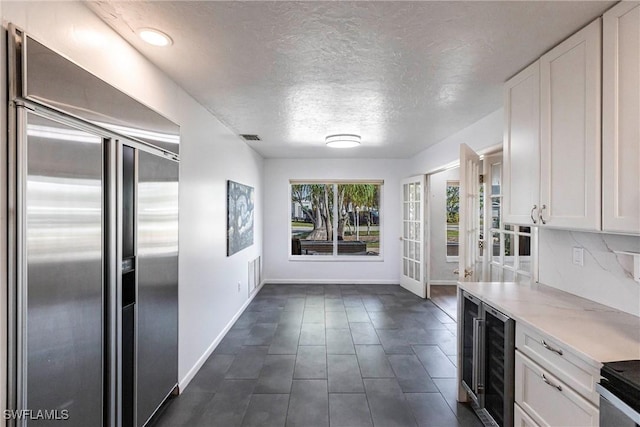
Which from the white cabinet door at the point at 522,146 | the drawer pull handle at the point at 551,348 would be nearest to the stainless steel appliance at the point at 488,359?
the drawer pull handle at the point at 551,348

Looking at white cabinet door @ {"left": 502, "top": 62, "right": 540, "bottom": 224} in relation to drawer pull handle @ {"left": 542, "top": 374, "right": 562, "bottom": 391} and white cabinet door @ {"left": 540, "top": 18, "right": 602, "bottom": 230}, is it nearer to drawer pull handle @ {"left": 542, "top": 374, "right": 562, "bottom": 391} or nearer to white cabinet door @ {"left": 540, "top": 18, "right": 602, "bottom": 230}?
white cabinet door @ {"left": 540, "top": 18, "right": 602, "bottom": 230}

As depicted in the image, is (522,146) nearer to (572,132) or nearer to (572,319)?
(572,132)

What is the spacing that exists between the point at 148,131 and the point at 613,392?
8.49 ft

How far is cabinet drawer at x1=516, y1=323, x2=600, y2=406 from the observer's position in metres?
1.25

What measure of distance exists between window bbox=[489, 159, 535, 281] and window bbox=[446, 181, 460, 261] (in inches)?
114

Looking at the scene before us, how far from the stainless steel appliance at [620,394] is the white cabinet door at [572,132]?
69 centimetres

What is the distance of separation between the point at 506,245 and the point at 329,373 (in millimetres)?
2050

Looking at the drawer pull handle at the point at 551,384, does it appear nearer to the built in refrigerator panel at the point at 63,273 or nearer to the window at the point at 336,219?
the built in refrigerator panel at the point at 63,273

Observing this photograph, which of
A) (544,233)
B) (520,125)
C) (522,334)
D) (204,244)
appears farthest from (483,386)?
(204,244)

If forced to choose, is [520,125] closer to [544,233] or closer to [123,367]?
[544,233]

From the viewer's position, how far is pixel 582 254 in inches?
78.5

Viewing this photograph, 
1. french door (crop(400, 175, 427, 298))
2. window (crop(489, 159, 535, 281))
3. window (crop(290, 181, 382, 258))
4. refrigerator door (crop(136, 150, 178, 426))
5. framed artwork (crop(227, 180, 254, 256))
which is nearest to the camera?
refrigerator door (crop(136, 150, 178, 426))

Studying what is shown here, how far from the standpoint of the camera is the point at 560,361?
1.41 metres

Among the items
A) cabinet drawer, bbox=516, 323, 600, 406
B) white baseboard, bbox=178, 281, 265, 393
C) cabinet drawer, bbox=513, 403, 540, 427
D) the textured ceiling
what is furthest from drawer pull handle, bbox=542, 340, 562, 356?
white baseboard, bbox=178, 281, 265, 393
